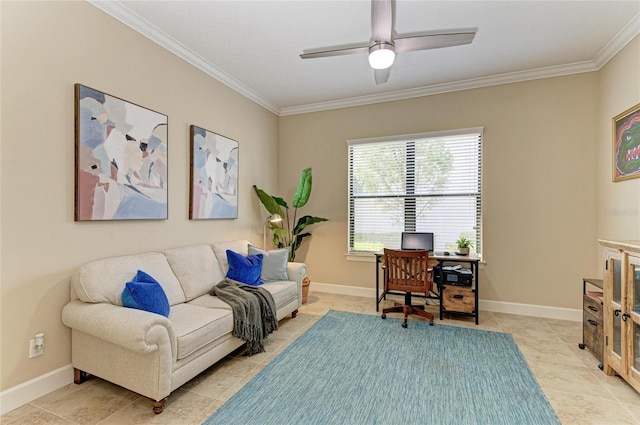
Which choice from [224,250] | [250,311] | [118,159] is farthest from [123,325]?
[224,250]

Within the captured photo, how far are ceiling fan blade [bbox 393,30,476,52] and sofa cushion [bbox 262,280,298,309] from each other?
2.55 metres

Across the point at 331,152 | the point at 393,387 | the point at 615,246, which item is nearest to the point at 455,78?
the point at 331,152

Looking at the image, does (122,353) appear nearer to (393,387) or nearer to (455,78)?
(393,387)

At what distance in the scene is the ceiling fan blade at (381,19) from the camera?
6.46 feet

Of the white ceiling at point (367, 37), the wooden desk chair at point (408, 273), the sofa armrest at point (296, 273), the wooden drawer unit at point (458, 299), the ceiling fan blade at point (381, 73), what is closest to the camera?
the white ceiling at point (367, 37)

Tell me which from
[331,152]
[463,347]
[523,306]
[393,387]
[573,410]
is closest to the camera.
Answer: [573,410]

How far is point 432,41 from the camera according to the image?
2.34 meters

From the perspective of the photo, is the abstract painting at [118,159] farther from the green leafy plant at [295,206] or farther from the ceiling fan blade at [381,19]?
the ceiling fan blade at [381,19]

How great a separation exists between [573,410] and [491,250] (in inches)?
85.9

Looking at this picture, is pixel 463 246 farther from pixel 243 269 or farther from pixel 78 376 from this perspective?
pixel 78 376

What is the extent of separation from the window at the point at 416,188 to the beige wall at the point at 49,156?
283 centimetres

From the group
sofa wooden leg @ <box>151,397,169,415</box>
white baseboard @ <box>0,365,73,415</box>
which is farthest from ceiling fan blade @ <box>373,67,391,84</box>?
white baseboard @ <box>0,365,73,415</box>

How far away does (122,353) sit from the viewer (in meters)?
1.94

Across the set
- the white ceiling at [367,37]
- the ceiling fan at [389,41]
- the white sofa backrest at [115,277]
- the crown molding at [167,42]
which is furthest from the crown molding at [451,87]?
the white sofa backrest at [115,277]
